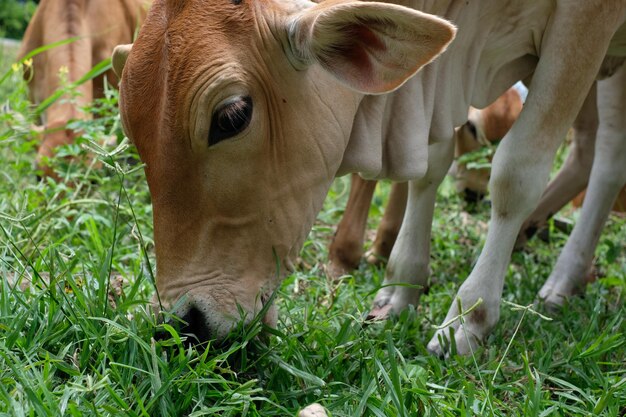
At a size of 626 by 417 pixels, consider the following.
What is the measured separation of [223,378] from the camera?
96.5 inches

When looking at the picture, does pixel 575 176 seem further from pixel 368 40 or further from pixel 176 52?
pixel 176 52

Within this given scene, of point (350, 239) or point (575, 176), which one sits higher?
point (575, 176)

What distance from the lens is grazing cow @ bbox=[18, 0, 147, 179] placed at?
15.4 feet

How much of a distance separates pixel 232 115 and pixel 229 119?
1cm

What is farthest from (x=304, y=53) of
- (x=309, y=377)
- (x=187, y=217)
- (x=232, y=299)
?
(x=309, y=377)

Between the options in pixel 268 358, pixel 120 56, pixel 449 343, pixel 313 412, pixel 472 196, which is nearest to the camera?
pixel 313 412

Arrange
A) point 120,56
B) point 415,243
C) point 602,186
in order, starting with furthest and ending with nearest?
point 602,186, point 415,243, point 120,56

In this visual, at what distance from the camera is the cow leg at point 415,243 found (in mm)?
3787

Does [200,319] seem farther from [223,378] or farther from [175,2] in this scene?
[175,2]

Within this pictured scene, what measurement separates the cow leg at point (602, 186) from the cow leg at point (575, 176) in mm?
567

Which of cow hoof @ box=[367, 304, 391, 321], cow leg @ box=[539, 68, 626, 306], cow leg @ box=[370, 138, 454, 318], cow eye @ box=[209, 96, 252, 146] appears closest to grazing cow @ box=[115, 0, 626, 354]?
cow eye @ box=[209, 96, 252, 146]

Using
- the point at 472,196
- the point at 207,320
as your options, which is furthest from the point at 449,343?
the point at 472,196

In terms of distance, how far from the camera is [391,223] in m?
4.49

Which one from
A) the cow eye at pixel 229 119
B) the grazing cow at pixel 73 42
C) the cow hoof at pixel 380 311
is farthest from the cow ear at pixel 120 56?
the grazing cow at pixel 73 42
